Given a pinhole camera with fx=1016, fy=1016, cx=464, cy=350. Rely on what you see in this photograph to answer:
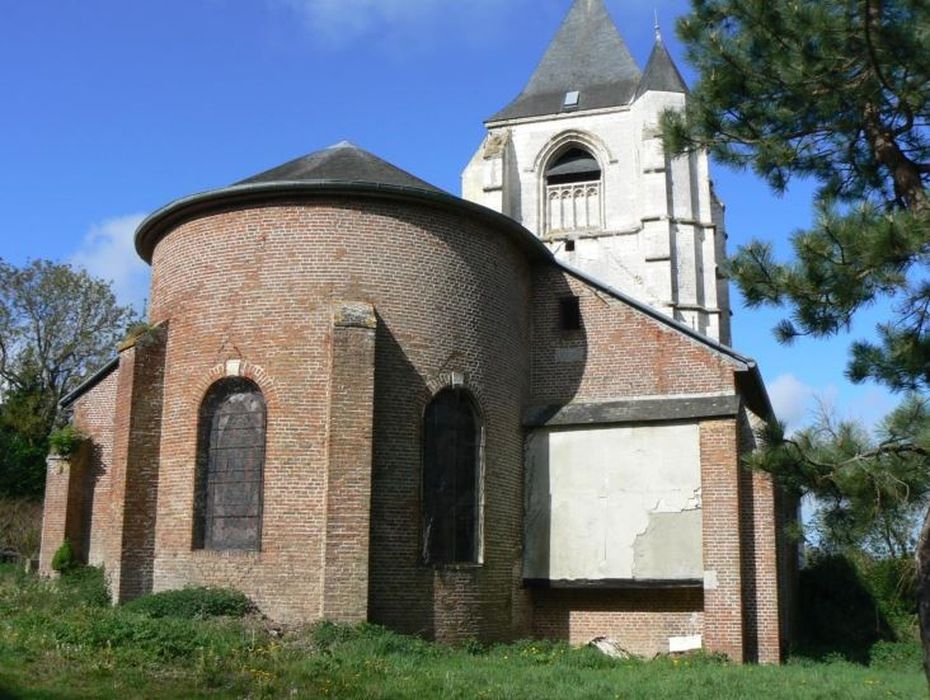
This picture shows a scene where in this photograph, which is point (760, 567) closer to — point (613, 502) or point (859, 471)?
point (613, 502)

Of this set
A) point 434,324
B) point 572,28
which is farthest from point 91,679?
point 572,28

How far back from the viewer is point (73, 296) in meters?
38.3

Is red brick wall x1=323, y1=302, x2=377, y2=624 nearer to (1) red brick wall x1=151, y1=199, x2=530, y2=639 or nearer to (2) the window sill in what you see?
(1) red brick wall x1=151, y1=199, x2=530, y2=639

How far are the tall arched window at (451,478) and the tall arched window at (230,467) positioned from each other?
8.26 feet

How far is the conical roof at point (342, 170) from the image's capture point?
15961 millimetres

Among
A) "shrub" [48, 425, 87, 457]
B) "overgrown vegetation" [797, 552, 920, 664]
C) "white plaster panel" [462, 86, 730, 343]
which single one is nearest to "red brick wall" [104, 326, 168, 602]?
"shrub" [48, 425, 87, 457]

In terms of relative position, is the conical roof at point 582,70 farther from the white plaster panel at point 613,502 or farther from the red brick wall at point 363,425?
the white plaster panel at point 613,502

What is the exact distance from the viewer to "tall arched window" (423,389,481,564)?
1540cm

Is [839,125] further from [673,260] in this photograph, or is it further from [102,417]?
[673,260]

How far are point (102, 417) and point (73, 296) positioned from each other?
68.0 feet

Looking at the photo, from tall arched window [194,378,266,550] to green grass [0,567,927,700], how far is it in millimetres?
1537

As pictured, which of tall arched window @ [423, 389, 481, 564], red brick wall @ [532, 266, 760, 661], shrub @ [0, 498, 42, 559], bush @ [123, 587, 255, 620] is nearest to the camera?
bush @ [123, 587, 255, 620]

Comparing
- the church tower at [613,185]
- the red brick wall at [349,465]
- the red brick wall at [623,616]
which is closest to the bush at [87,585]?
the red brick wall at [349,465]

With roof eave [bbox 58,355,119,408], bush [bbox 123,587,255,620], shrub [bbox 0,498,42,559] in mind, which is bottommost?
bush [bbox 123,587,255,620]
